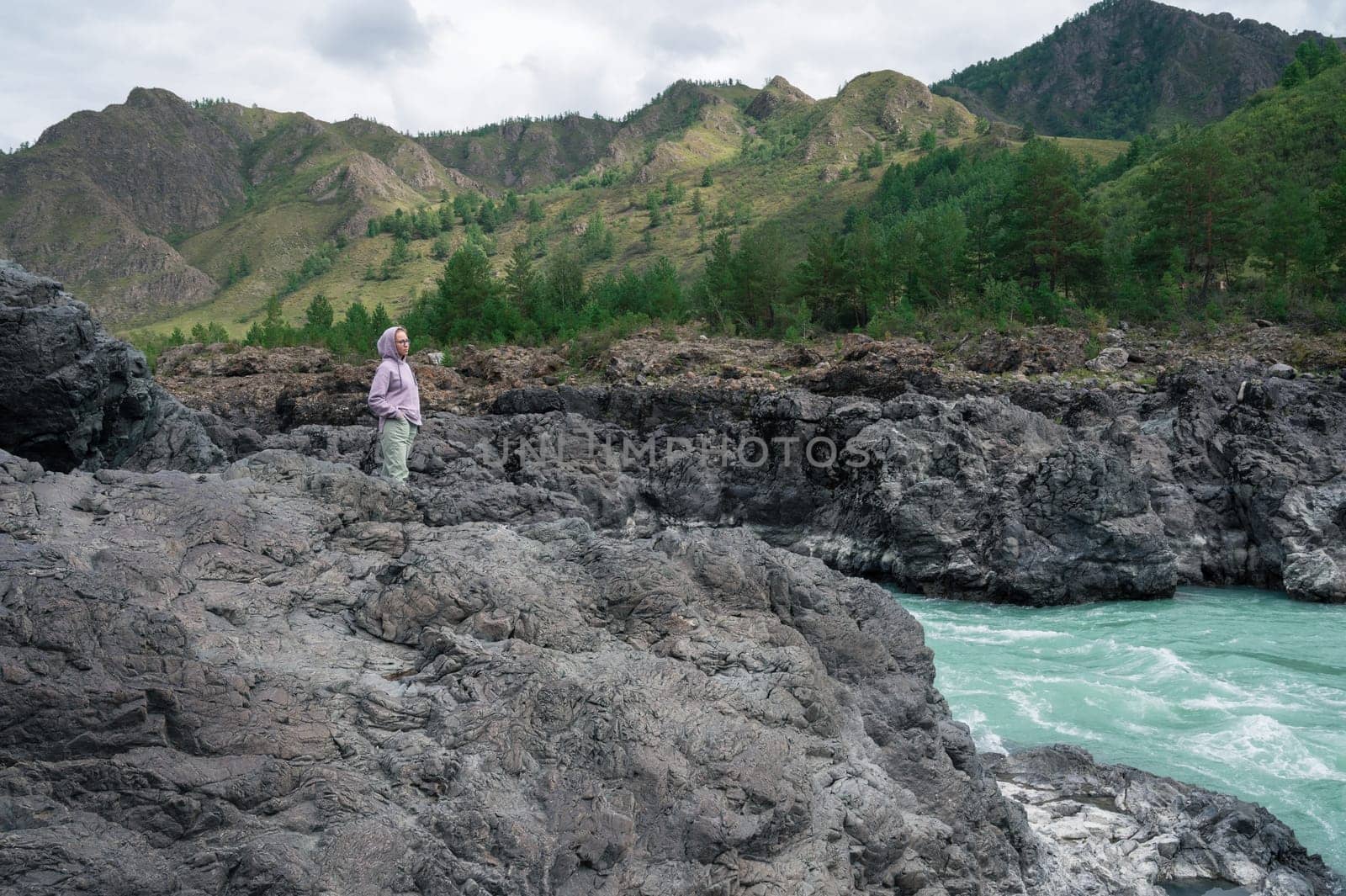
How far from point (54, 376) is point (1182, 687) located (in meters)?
12.8

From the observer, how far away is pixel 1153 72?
17450cm

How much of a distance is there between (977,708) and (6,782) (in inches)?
390

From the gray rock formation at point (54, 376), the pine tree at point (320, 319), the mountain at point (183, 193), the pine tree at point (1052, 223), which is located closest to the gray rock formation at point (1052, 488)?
the gray rock formation at point (54, 376)

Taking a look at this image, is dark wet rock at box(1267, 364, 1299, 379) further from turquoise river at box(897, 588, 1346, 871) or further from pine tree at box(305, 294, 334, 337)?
pine tree at box(305, 294, 334, 337)

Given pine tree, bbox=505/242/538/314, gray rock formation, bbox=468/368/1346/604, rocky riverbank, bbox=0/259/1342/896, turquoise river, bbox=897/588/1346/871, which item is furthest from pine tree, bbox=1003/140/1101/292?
rocky riverbank, bbox=0/259/1342/896

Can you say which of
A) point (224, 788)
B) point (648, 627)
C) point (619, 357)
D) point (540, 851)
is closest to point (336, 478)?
point (648, 627)

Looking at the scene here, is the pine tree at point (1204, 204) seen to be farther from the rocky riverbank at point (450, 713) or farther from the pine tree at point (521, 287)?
the rocky riverbank at point (450, 713)

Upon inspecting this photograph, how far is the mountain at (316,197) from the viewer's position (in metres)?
106

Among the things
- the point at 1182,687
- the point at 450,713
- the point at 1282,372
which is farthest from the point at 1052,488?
the point at 450,713

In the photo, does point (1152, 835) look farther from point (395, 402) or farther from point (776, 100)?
point (776, 100)

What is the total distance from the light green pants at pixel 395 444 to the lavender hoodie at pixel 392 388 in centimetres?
6

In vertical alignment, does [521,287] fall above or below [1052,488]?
above

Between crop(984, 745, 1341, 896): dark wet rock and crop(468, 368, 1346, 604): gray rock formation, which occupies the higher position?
crop(468, 368, 1346, 604): gray rock formation

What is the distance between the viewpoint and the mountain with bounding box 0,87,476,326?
4643 inches
